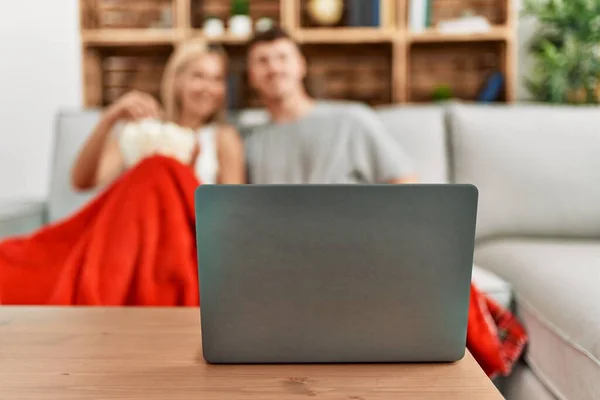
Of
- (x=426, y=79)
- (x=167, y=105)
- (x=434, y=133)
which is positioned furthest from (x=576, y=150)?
(x=167, y=105)

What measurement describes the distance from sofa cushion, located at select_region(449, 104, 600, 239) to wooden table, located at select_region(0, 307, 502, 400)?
1200 mm

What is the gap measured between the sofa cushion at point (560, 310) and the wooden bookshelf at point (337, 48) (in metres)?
1.10

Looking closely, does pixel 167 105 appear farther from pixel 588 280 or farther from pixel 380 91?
pixel 588 280

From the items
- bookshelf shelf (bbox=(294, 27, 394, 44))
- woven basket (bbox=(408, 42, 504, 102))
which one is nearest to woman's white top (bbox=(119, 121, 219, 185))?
bookshelf shelf (bbox=(294, 27, 394, 44))

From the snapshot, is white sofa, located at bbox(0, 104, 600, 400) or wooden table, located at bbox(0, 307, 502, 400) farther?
white sofa, located at bbox(0, 104, 600, 400)

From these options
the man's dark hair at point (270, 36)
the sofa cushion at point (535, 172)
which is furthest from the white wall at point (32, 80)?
the sofa cushion at point (535, 172)

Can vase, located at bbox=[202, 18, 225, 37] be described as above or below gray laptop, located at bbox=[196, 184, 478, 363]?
above

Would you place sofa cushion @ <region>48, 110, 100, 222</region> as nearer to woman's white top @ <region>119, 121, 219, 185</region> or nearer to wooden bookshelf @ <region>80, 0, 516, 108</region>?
woman's white top @ <region>119, 121, 219, 185</region>

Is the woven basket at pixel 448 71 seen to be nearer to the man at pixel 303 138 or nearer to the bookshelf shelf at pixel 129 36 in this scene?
the man at pixel 303 138

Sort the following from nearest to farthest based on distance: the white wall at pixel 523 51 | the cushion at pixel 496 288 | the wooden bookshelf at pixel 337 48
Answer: the cushion at pixel 496 288 < the wooden bookshelf at pixel 337 48 < the white wall at pixel 523 51

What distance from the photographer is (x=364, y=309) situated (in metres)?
0.58

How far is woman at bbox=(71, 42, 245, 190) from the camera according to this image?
1.68m

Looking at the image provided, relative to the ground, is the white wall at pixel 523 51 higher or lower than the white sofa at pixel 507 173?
higher

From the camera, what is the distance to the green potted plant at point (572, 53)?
2150 millimetres
